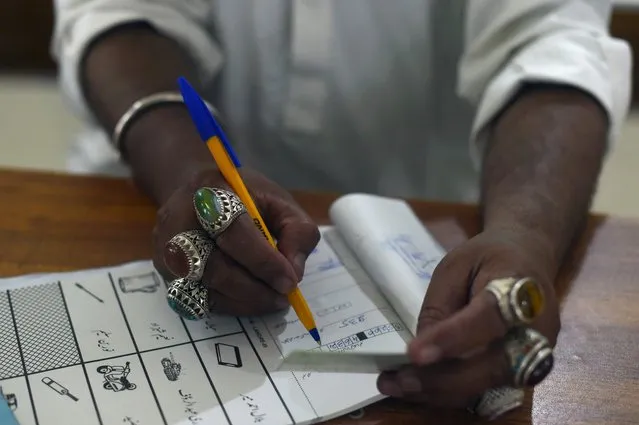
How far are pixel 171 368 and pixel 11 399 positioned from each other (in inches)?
3.5

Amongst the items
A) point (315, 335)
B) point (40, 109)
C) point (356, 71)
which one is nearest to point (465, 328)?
point (315, 335)

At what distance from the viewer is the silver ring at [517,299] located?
393 millimetres

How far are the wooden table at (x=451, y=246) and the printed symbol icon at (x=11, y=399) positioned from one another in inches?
5.5

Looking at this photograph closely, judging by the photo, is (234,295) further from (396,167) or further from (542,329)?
(396,167)

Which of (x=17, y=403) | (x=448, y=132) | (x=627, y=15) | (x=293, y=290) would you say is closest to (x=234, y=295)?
(x=293, y=290)

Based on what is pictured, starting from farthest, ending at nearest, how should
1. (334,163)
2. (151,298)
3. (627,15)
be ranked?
(627,15), (334,163), (151,298)

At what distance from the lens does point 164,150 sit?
→ 0.62 m

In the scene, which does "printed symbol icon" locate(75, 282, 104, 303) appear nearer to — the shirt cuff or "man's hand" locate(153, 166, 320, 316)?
"man's hand" locate(153, 166, 320, 316)

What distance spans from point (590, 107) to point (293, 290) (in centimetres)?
32

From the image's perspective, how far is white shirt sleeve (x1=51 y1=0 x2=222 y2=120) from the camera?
0.74 m

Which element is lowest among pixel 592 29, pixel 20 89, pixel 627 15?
pixel 20 89

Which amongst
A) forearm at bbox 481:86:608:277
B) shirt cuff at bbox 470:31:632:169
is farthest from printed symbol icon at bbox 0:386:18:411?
shirt cuff at bbox 470:31:632:169

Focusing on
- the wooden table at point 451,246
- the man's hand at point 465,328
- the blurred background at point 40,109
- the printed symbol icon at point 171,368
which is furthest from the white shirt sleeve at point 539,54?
the blurred background at point 40,109

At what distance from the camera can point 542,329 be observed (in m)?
0.42
